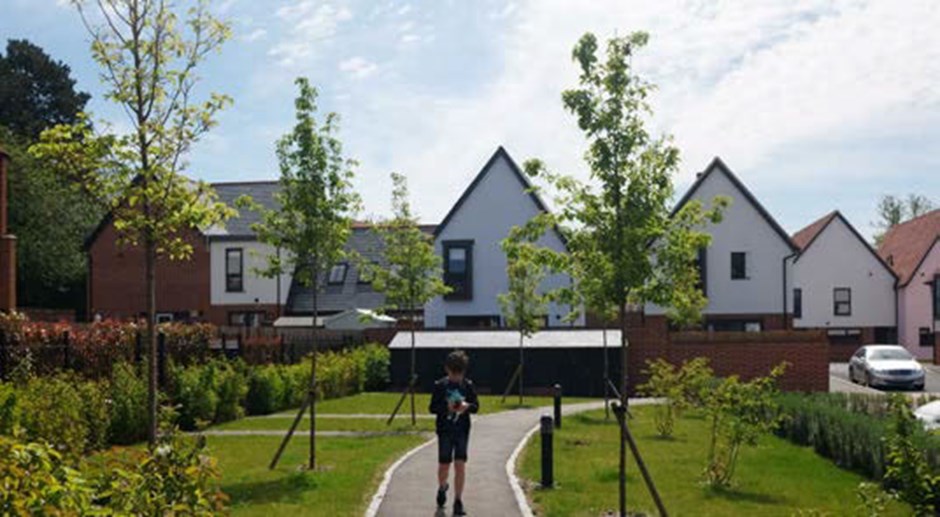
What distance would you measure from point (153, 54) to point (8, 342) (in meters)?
8.30

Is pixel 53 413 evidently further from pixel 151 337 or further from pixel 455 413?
pixel 455 413

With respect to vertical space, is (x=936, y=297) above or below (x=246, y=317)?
above

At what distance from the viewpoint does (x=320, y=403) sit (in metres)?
27.8

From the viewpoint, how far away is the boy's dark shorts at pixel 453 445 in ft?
36.1

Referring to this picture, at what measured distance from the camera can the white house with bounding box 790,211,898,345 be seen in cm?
5747

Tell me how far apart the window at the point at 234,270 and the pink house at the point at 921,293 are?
35.6m

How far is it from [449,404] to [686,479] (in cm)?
499

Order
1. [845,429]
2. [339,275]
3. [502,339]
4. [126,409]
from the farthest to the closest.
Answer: [339,275], [502,339], [126,409], [845,429]

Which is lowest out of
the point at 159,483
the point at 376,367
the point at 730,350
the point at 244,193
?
the point at 376,367

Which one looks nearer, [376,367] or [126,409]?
[126,409]

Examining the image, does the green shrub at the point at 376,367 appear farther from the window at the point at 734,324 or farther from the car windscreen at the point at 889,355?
the car windscreen at the point at 889,355

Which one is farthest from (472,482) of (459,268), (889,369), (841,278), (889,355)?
(841,278)

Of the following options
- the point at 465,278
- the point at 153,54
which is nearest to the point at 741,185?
the point at 465,278

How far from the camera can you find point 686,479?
14.3 m
